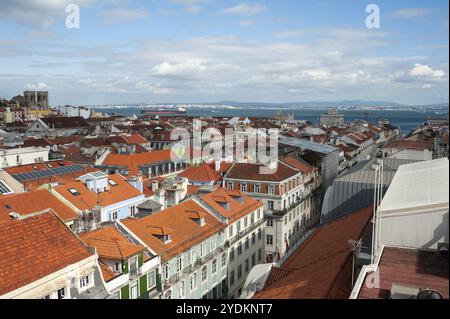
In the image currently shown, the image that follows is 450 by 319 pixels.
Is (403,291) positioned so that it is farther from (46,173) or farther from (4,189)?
(46,173)

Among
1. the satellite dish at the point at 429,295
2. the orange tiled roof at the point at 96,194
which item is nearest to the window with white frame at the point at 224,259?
the orange tiled roof at the point at 96,194

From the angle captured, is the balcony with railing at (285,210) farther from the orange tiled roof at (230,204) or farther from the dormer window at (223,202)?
the dormer window at (223,202)

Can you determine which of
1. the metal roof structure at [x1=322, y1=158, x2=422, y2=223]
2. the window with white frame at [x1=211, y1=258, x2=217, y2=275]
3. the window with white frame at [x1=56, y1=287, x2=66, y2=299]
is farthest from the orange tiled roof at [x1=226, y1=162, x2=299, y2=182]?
the window with white frame at [x1=56, y1=287, x2=66, y2=299]

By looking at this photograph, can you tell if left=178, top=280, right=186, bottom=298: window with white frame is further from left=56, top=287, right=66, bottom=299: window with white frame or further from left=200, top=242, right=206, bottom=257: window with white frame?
left=56, top=287, right=66, bottom=299: window with white frame

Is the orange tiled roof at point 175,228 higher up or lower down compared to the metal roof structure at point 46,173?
lower down
